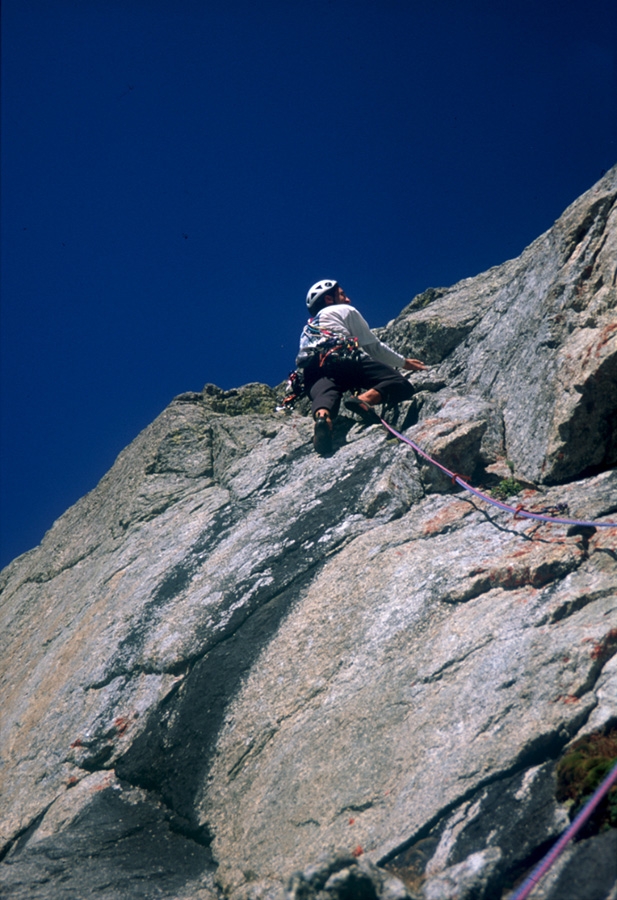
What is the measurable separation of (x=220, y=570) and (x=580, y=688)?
469 centimetres

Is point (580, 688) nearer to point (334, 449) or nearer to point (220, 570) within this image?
point (220, 570)

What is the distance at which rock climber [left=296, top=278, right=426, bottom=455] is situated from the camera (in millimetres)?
9266

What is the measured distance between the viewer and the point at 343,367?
977cm

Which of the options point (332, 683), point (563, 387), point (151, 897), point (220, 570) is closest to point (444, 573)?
point (332, 683)

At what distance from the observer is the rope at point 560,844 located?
10.8 ft

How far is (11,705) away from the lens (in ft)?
28.3

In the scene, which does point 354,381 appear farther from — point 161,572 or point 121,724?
point 121,724

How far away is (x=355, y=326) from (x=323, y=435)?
2316 mm

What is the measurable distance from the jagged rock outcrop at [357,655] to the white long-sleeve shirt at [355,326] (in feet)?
2.40

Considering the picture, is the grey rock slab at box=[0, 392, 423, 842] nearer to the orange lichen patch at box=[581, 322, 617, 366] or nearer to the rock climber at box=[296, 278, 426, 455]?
the rock climber at box=[296, 278, 426, 455]

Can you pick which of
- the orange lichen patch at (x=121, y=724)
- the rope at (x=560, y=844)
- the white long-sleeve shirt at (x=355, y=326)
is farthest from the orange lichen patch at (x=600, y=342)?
the orange lichen patch at (x=121, y=724)

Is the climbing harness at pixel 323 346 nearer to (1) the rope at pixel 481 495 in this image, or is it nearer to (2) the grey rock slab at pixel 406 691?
(1) the rope at pixel 481 495

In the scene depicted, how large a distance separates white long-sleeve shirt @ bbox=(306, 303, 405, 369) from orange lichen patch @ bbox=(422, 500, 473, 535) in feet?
13.1

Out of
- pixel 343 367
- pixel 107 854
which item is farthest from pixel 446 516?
pixel 107 854
